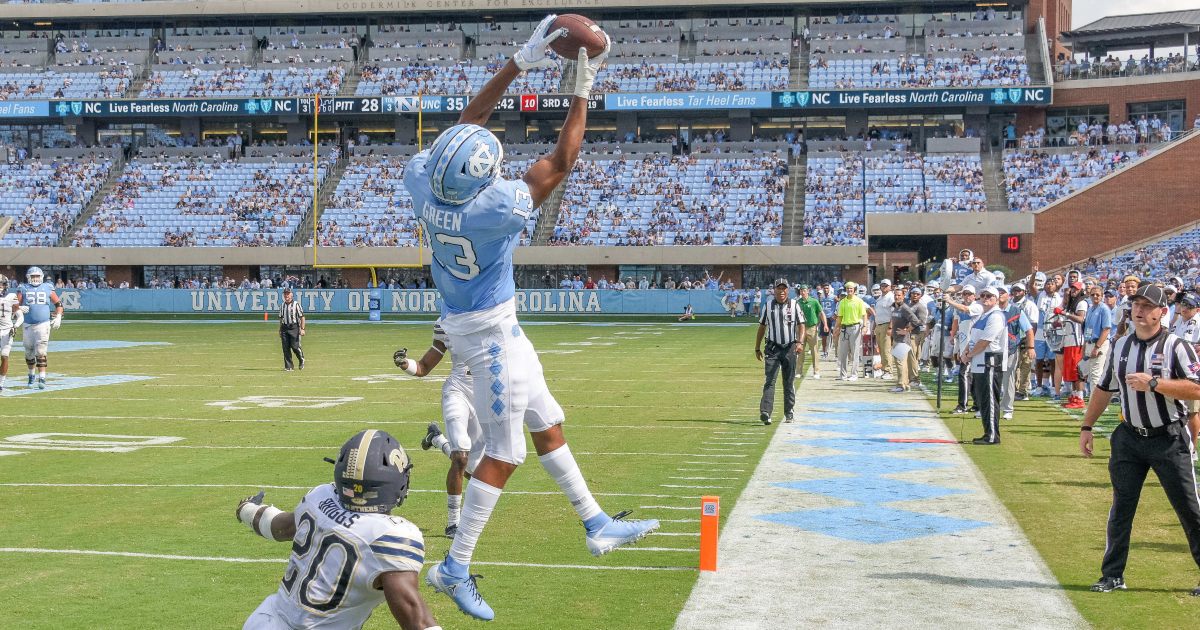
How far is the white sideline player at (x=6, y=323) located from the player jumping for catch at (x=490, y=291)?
14.8 metres

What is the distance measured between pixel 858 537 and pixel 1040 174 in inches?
1884

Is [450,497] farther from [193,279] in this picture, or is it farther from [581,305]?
[193,279]

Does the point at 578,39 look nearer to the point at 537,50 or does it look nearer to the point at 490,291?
the point at 537,50

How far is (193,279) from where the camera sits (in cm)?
5628

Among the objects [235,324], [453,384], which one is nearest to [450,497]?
[453,384]

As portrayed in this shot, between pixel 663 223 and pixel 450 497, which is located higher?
pixel 663 223

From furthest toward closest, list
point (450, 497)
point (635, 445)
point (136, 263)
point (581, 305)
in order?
point (136, 263), point (581, 305), point (635, 445), point (450, 497)

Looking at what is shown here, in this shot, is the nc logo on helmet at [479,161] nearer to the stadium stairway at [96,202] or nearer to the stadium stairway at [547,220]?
the stadium stairway at [547,220]

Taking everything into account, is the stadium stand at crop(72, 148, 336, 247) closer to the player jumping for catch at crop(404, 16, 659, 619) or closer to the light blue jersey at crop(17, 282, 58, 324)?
the light blue jersey at crop(17, 282, 58, 324)

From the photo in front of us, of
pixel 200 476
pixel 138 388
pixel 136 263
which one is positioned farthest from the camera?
pixel 136 263

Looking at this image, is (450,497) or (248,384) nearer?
(450,497)

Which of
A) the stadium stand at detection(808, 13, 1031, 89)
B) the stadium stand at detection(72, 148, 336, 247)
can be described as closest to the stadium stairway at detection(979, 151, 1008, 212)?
the stadium stand at detection(808, 13, 1031, 89)

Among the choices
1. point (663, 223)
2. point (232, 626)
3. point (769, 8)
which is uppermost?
point (769, 8)

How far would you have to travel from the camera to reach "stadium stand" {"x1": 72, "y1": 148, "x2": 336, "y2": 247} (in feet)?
184
